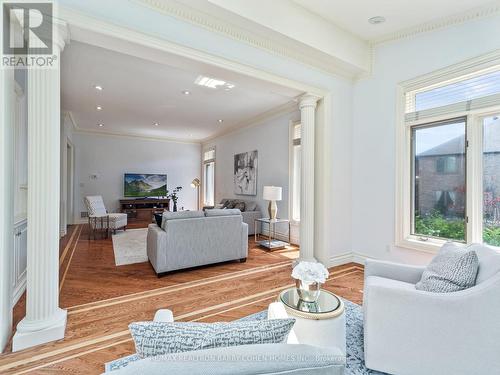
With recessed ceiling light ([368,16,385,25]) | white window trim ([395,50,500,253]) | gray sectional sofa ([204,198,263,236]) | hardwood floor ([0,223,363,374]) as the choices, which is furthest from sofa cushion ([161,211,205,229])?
recessed ceiling light ([368,16,385,25])

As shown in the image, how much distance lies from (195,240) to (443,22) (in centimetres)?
429

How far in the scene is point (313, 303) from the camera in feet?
5.87

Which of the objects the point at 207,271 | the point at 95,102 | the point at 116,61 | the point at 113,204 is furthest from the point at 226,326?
the point at 113,204

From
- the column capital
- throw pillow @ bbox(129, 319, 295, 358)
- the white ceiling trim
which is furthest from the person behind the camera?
the white ceiling trim

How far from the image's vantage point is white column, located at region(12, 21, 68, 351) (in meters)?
1.95

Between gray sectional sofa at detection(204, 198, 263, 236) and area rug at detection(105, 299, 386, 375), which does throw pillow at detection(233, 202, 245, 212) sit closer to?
gray sectional sofa at detection(204, 198, 263, 236)

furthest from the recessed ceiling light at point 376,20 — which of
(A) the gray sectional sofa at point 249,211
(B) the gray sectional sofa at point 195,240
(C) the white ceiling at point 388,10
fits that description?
(A) the gray sectional sofa at point 249,211

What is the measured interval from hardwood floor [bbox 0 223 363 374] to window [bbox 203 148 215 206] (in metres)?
5.15

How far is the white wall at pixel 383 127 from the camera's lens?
3.17 m

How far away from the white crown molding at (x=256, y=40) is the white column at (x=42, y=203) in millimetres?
970

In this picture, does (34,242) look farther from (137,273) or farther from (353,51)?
(353,51)

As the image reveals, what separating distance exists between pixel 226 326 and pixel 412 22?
4.16 metres

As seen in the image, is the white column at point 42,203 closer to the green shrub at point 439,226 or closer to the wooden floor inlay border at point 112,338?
the wooden floor inlay border at point 112,338

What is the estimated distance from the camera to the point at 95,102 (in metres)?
5.31
